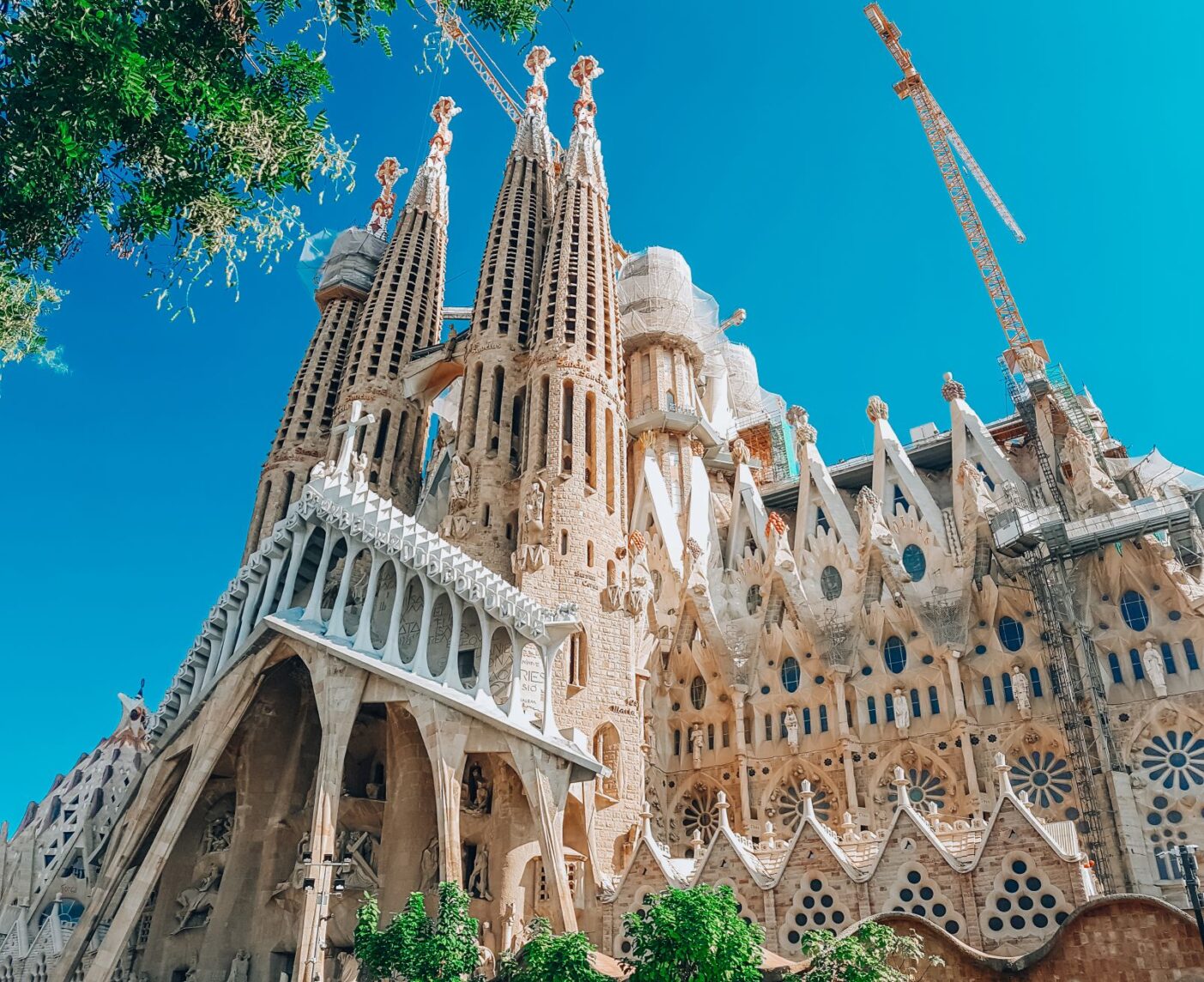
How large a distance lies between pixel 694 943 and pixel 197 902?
55.8 ft

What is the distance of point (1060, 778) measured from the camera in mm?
24344

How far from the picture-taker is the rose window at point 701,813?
28.0 meters

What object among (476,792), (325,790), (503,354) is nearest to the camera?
(325,790)

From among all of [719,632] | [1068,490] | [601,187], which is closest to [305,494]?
[719,632]

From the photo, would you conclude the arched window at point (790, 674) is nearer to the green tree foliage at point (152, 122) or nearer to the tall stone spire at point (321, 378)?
the tall stone spire at point (321, 378)

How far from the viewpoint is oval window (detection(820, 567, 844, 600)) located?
30.8m

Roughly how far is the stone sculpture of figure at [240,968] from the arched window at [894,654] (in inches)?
719

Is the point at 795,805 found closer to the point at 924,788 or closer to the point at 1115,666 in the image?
the point at 924,788

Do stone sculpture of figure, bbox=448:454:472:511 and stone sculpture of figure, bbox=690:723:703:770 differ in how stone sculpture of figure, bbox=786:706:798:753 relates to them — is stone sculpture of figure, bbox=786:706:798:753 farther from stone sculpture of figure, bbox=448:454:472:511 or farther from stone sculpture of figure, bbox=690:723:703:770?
stone sculpture of figure, bbox=448:454:472:511

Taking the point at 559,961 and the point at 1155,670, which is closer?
the point at 559,961

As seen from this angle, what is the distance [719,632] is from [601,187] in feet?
57.6

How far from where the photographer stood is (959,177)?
43.2 meters

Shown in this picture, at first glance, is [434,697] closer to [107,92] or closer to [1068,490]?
[107,92]

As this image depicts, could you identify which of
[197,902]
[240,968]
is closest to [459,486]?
[197,902]
